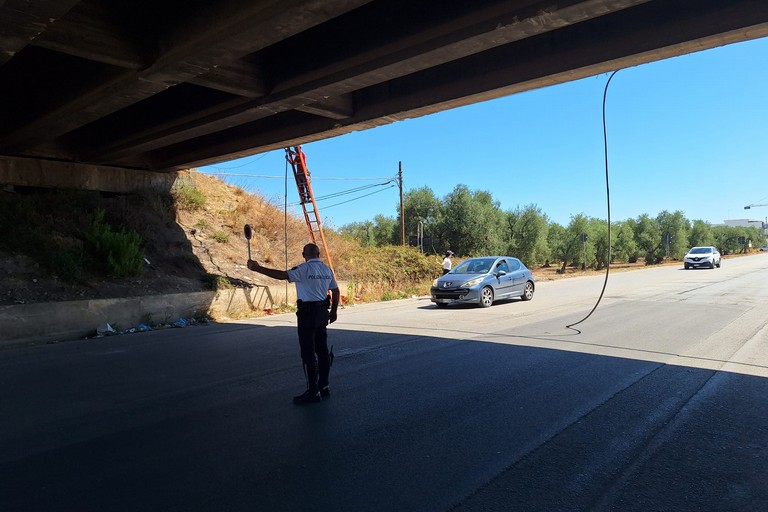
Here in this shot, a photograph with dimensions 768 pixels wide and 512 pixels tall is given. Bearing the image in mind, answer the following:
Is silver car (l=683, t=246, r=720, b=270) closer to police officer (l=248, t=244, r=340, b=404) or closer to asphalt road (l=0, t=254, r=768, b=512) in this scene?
asphalt road (l=0, t=254, r=768, b=512)

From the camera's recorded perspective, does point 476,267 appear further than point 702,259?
No

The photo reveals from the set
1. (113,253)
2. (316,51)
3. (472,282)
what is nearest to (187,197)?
(113,253)

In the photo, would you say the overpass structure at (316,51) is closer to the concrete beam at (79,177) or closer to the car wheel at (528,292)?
the concrete beam at (79,177)

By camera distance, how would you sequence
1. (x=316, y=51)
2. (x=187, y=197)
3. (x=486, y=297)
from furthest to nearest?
(x=187, y=197)
(x=486, y=297)
(x=316, y=51)

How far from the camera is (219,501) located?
3.47 meters

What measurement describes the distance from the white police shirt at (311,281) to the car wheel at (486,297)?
10254 millimetres

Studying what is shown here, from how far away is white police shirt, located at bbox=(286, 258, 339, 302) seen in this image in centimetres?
580

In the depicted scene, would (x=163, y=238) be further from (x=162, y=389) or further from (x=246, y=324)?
(x=162, y=389)

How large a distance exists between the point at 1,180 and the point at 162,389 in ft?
40.8

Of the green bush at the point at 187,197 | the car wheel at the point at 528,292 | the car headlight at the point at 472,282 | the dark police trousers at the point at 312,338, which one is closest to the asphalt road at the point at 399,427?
the dark police trousers at the point at 312,338

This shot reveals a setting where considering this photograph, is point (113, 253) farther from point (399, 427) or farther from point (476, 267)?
point (399, 427)

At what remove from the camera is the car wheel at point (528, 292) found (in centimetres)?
1771

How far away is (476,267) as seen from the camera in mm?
16875

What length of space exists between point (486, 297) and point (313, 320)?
1068cm
